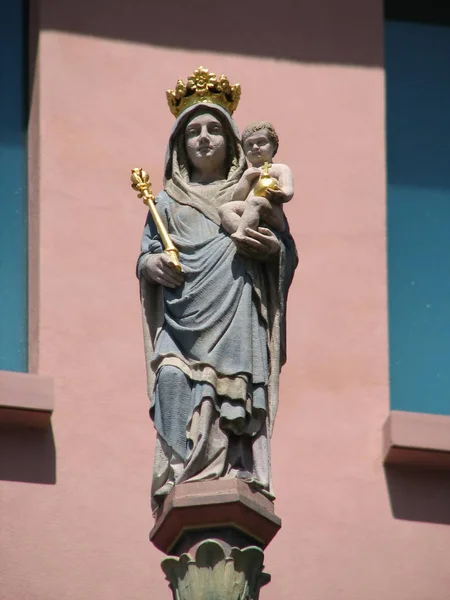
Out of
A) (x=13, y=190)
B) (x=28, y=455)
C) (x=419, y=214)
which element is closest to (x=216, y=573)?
(x=28, y=455)

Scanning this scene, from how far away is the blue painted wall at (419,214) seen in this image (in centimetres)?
1609

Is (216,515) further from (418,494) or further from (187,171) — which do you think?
(418,494)

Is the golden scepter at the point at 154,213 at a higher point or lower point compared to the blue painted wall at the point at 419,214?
lower

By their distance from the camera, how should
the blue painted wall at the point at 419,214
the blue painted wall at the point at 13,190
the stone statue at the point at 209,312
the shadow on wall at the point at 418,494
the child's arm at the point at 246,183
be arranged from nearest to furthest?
the stone statue at the point at 209,312 → the child's arm at the point at 246,183 → the shadow on wall at the point at 418,494 → the blue painted wall at the point at 13,190 → the blue painted wall at the point at 419,214

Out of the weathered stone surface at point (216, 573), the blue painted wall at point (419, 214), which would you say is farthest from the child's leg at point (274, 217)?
the blue painted wall at point (419, 214)

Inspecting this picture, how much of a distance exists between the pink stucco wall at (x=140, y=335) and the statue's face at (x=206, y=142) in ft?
8.64

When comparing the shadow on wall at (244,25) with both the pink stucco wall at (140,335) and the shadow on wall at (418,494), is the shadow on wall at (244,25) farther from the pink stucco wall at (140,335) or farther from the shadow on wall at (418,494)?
the shadow on wall at (418,494)

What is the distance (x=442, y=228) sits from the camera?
16625 mm

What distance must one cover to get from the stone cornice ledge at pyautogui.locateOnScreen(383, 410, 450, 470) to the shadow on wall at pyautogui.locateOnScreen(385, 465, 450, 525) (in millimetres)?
56

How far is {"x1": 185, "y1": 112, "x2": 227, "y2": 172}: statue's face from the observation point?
12.8m

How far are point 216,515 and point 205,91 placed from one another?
2129 millimetres

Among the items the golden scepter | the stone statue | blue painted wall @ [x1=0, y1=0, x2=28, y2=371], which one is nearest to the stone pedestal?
the stone statue

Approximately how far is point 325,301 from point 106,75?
6.03ft

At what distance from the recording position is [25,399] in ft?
49.0
